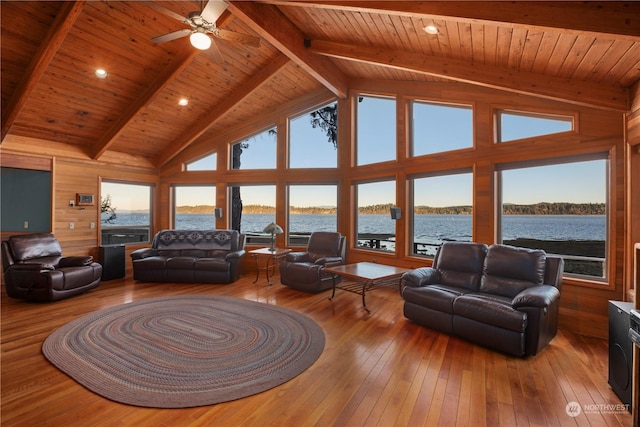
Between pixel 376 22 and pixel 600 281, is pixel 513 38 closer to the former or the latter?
pixel 376 22

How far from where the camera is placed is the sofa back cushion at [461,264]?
12.5 ft

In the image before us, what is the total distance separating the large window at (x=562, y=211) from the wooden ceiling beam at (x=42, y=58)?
19.1ft

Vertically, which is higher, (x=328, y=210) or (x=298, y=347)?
(x=328, y=210)

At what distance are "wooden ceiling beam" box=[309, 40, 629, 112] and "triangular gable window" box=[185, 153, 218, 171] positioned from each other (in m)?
4.27

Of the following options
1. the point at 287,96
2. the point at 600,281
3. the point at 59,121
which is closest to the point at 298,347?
the point at 600,281

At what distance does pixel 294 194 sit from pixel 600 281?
A: 17.6 ft

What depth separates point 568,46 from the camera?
9.00 ft

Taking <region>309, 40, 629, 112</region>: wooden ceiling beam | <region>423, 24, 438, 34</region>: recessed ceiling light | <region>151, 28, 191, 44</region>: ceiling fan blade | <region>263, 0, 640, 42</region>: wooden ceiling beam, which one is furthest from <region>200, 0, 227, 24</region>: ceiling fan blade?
<region>423, 24, 438, 34</region>: recessed ceiling light

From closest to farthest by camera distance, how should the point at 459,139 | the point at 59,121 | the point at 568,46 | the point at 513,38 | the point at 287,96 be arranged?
the point at 568,46, the point at 513,38, the point at 459,139, the point at 59,121, the point at 287,96

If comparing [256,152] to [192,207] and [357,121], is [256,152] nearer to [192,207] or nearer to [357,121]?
[192,207]

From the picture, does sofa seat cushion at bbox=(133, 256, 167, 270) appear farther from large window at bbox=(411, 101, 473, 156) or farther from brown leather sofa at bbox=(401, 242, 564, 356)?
large window at bbox=(411, 101, 473, 156)

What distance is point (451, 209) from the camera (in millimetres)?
5094

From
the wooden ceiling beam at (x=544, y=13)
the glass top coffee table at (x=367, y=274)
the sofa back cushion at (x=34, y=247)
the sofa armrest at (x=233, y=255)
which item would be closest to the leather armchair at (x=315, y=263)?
the glass top coffee table at (x=367, y=274)

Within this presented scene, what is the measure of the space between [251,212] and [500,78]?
580 cm
